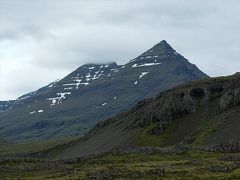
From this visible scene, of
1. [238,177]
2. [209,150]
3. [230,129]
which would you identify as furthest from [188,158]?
[230,129]

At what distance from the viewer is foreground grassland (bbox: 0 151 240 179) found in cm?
8162

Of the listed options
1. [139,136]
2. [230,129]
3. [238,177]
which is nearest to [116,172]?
[238,177]

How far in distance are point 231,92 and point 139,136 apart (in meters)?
39.3

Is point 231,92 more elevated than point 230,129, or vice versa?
point 231,92

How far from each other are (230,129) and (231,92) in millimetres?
34151

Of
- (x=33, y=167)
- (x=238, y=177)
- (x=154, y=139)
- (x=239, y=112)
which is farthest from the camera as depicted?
(x=154, y=139)

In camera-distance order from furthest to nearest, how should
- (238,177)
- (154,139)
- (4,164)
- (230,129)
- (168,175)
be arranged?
(154,139), (230,129), (4,164), (168,175), (238,177)

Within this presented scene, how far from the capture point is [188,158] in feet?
365

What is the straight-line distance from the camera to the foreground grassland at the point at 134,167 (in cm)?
8162

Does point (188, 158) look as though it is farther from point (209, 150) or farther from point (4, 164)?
point (4, 164)

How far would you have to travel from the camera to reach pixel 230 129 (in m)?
157

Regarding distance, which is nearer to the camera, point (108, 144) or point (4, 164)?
point (4, 164)

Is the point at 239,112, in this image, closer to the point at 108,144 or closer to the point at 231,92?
the point at 231,92

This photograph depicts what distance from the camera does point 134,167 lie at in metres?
93.7
